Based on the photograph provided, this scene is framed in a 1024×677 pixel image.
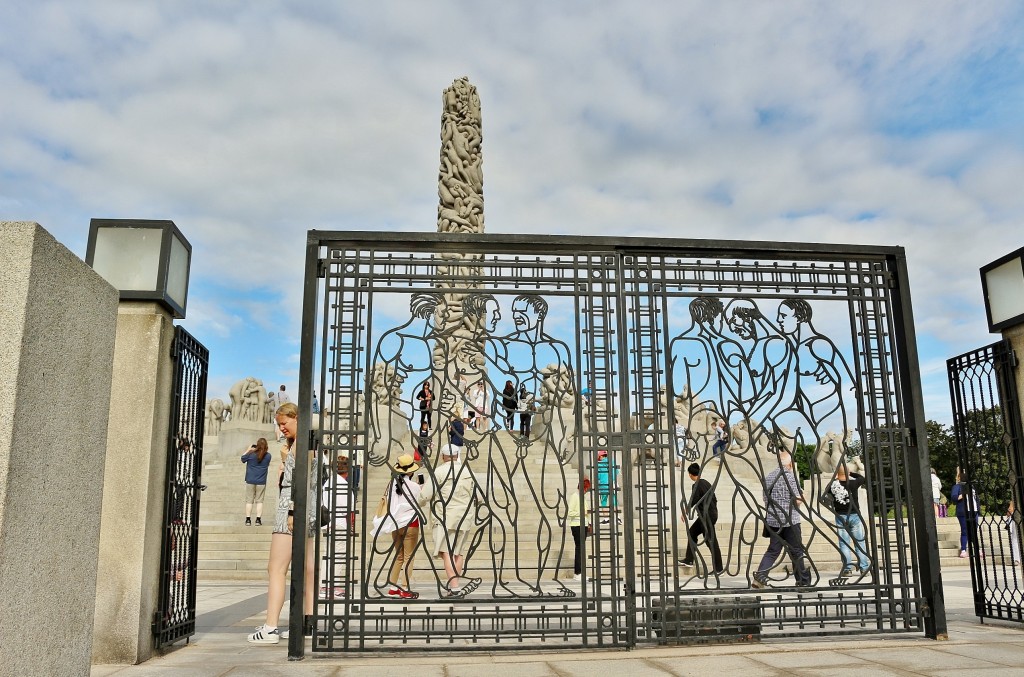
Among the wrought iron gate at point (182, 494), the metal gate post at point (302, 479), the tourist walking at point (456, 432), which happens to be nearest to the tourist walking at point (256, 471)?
the wrought iron gate at point (182, 494)

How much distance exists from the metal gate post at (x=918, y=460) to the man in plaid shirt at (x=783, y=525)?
80cm

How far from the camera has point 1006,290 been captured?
20.8 feet

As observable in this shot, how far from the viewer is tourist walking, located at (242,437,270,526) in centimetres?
1143

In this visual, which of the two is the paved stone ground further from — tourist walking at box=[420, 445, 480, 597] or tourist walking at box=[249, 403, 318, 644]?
tourist walking at box=[420, 445, 480, 597]

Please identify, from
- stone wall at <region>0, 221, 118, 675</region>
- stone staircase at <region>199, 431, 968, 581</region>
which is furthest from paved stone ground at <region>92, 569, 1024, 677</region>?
stone staircase at <region>199, 431, 968, 581</region>

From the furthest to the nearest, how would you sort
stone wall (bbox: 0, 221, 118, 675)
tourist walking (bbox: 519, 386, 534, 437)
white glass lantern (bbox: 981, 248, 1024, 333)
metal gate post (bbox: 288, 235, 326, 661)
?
white glass lantern (bbox: 981, 248, 1024, 333), tourist walking (bbox: 519, 386, 534, 437), metal gate post (bbox: 288, 235, 326, 661), stone wall (bbox: 0, 221, 118, 675)

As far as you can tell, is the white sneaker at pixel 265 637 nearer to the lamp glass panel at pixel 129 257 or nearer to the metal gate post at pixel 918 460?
the lamp glass panel at pixel 129 257

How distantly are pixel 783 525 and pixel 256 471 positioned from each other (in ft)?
27.9

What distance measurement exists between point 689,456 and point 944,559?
9933mm

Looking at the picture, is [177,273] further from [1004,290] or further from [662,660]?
[1004,290]

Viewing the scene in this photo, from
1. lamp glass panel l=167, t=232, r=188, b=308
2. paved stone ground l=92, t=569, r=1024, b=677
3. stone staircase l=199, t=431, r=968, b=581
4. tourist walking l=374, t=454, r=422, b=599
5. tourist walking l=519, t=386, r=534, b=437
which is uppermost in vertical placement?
lamp glass panel l=167, t=232, r=188, b=308

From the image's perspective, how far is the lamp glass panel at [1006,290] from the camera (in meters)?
6.20

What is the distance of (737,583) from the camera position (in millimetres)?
9672

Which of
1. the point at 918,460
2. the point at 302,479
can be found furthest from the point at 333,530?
the point at 918,460
